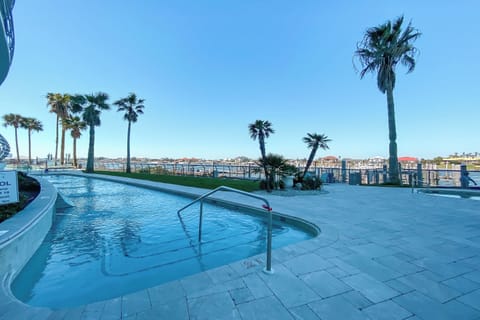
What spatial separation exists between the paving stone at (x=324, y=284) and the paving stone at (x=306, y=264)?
99 mm

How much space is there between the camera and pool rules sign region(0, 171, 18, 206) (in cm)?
366

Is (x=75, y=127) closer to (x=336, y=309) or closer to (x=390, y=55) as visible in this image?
(x=390, y=55)

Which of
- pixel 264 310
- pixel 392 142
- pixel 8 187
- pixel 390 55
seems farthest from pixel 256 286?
pixel 390 55

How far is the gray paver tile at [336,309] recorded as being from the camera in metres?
1.61

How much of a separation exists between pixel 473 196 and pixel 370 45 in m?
8.32

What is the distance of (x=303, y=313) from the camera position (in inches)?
65.2

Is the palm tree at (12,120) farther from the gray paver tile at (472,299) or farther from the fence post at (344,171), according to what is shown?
the gray paver tile at (472,299)

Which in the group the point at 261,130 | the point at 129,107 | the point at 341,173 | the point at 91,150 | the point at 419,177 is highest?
the point at 129,107

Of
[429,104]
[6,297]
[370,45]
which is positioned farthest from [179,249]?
[429,104]

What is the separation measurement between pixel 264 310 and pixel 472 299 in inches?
68.2

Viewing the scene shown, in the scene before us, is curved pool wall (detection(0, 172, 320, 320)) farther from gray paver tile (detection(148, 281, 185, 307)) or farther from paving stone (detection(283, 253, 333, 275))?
paving stone (detection(283, 253, 333, 275))

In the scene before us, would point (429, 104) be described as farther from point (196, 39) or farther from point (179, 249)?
point (179, 249)

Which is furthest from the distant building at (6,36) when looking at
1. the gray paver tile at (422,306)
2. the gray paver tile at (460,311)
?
the gray paver tile at (460,311)

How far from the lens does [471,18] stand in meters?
9.67
